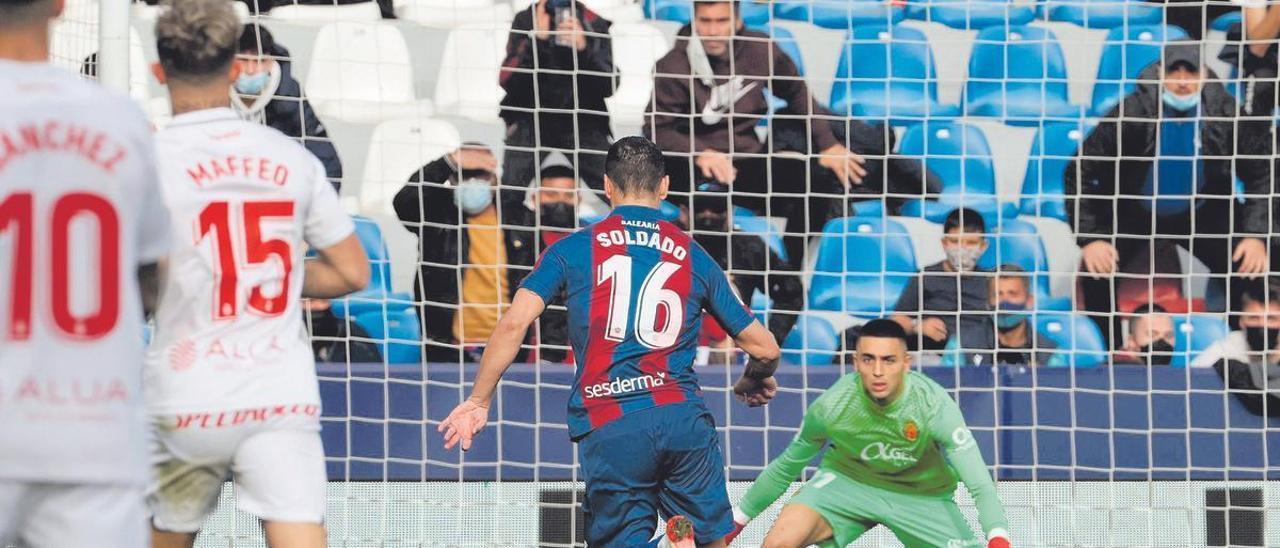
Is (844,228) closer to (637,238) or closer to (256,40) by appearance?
(256,40)

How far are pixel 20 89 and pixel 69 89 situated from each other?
73mm

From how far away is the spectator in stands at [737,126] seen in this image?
7.95 m

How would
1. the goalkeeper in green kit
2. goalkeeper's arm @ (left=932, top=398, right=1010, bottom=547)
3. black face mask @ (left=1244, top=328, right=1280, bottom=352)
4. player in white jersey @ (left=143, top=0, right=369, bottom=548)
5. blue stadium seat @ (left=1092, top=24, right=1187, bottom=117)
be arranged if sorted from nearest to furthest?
1. player in white jersey @ (left=143, top=0, right=369, bottom=548)
2. goalkeeper's arm @ (left=932, top=398, right=1010, bottom=547)
3. the goalkeeper in green kit
4. black face mask @ (left=1244, top=328, right=1280, bottom=352)
5. blue stadium seat @ (left=1092, top=24, right=1187, bottom=117)

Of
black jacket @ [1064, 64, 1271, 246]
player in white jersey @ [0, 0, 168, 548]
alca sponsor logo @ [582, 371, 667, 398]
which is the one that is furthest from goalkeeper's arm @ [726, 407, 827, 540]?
player in white jersey @ [0, 0, 168, 548]

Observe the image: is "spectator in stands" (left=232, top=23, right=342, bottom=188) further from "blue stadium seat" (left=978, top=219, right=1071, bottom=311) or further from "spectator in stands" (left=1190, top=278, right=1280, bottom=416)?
"spectator in stands" (left=1190, top=278, right=1280, bottom=416)

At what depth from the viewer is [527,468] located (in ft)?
24.6

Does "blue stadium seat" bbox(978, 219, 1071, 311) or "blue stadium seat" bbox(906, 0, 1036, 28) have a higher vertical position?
"blue stadium seat" bbox(906, 0, 1036, 28)

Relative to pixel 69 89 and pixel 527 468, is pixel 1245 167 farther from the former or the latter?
pixel 69 89

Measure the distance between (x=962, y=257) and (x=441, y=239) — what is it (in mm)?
2381

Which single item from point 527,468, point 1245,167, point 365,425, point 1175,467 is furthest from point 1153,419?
point 365,425

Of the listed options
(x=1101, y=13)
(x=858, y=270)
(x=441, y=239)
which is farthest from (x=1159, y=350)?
(x=441, y=239)

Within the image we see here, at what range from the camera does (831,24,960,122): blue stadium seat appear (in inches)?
329

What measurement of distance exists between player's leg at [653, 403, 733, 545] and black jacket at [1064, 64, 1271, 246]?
344 cm

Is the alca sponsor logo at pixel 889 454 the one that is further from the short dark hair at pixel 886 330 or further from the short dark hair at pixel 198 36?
the short dark hair at pixel 198 36
